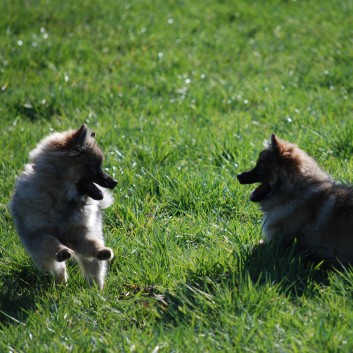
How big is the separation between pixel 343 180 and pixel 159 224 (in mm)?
1591

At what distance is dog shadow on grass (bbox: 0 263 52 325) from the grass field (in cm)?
1

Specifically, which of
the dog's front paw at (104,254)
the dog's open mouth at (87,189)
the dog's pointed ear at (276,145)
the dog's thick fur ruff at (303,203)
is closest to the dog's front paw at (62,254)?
the dog's front paw at (104,254)

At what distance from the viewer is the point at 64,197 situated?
15.9ft

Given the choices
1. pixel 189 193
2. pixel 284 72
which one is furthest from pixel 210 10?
pixel 189 193

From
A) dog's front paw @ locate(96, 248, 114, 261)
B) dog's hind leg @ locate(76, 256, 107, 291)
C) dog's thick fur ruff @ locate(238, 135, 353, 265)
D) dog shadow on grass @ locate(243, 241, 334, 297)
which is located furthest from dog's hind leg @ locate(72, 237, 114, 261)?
dog's thick fur ruff @ locate(238, 135, 353, 265)

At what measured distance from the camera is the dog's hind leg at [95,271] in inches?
185

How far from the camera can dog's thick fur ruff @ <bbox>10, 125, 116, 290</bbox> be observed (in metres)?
4.76

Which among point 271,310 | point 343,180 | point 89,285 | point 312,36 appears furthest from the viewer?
point 312,36

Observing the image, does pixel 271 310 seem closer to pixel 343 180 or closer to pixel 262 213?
pixel 262 213

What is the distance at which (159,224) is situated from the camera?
5.43 m

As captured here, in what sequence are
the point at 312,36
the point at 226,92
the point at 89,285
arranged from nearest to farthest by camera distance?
1. the point at 89,285
2. the point at 226,92
3. the point at 312,36

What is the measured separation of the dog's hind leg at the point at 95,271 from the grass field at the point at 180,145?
7cm

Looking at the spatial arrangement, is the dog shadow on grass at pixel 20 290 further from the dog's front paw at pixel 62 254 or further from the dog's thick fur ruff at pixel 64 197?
the dog's front paw at pixel 62 254

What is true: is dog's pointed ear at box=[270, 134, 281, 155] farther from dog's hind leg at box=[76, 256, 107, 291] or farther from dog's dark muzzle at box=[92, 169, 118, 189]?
dog's hind leg at box=[76, 256, 107, 291]
